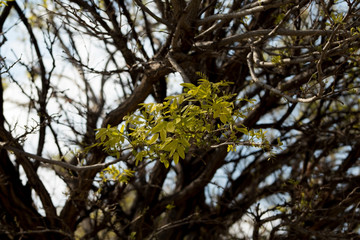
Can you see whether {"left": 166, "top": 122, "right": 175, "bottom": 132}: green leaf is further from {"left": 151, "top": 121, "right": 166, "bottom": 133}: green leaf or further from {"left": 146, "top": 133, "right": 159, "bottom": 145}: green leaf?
{"left": 146, "top": 133, "right": 159, "bottom": 145}: green leaf

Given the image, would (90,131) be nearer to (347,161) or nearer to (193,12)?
(193,12)

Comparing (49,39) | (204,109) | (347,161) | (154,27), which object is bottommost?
(204,109)

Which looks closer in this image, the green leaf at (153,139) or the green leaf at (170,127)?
the green leaf at (170,127)

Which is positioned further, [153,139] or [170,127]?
[153,139]

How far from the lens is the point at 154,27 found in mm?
5895

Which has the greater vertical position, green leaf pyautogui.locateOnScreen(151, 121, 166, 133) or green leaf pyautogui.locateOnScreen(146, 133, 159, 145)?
green leaf pyautogui.locateOnScreen(151, 121, 166, 133)

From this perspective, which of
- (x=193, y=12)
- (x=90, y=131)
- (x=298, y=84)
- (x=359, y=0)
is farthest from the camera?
(x=90, y=131)

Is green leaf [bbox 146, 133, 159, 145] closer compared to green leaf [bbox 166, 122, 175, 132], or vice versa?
green leaf [bbox 166, 122, 175, 132]

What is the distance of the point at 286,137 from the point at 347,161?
0.92 meters

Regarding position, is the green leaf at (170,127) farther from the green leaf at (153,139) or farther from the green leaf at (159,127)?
the green leaf at (153,139)

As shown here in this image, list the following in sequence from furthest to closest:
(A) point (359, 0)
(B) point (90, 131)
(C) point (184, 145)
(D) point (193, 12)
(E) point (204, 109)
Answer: (B) point (90, 131) < (D) point (193, 12) < (A) point (359, 0) < (E) point (204, 109) < (C) point (184, 145)

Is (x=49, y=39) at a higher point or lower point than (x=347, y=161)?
higher

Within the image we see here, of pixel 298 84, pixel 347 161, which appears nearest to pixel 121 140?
pixel 298 84

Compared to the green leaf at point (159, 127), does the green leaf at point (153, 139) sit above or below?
below
